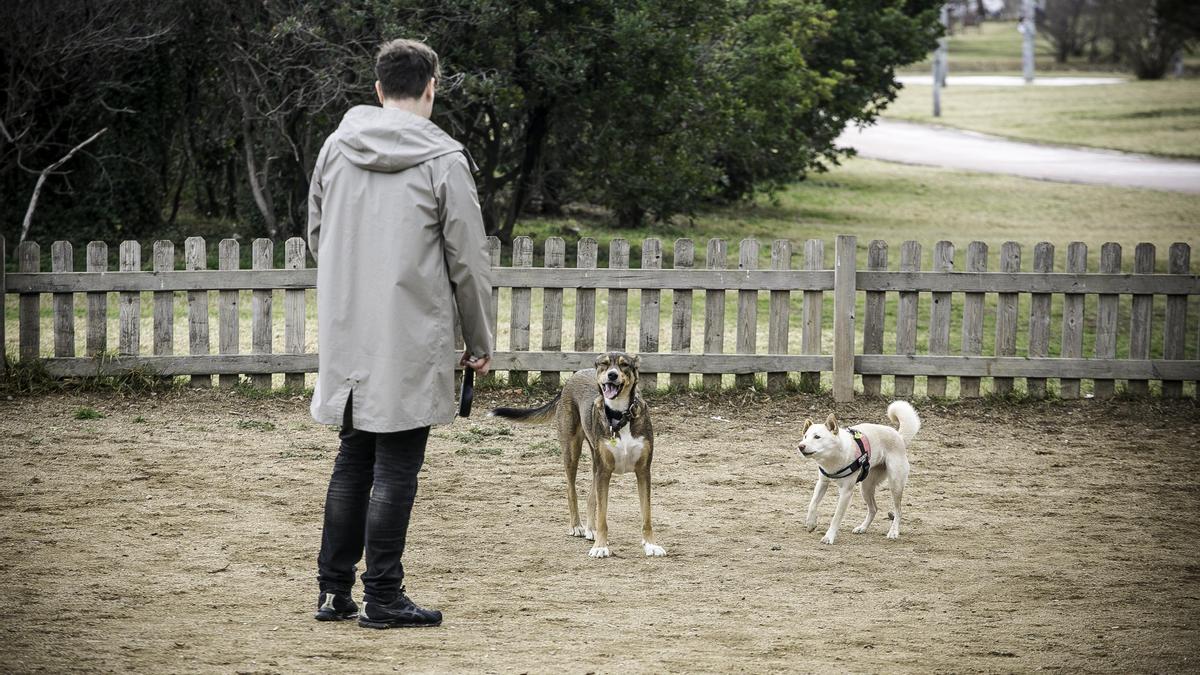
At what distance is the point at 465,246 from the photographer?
4.65 metres

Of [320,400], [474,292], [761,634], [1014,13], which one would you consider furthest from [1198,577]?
[1014,13]

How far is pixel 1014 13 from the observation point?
375 feet

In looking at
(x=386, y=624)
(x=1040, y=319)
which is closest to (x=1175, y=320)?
(x=1040, y=319)

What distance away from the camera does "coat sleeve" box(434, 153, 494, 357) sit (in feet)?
15.1

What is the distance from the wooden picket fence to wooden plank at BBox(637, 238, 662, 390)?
14 mm

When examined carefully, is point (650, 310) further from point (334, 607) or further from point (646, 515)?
point (334, 607)

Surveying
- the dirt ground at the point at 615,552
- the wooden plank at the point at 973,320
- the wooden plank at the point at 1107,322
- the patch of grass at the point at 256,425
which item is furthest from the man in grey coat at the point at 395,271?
the wooden plank at the point at 1107,322

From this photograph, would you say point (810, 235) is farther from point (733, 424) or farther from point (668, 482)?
point (668, 482)

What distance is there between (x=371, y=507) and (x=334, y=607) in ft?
1.62

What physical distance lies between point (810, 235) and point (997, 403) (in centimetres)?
1034

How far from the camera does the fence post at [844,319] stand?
9797 mm

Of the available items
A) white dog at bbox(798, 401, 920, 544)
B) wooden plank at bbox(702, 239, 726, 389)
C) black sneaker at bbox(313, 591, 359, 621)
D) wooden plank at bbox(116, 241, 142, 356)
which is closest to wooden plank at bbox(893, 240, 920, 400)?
wooden plank at bbox(702, 239, 726, 389)

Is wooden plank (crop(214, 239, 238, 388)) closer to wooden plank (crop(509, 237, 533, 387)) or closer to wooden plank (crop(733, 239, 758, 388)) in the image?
wooden plank (crop(509, 237, 533, 387))

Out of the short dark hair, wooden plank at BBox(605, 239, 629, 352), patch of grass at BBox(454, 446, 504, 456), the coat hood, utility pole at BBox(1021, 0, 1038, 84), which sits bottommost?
patch of grass at BBox(454, 446, 504, 456)
